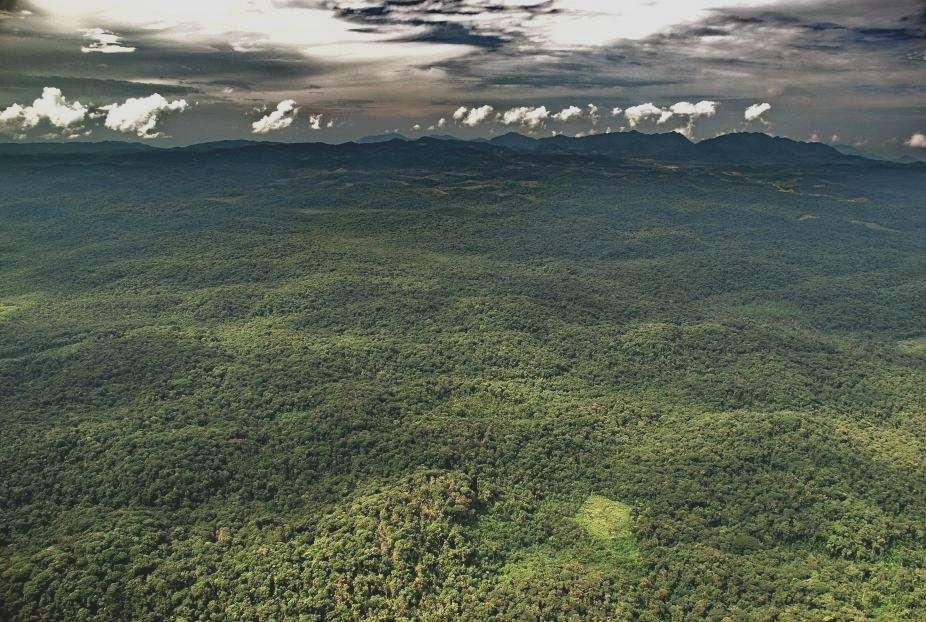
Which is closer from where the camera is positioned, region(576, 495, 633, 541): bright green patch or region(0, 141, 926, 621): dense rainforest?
region(0, 141, 926, 621): dense rainforest

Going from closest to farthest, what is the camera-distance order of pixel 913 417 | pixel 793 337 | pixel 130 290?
pixel 913 417 < pixel 793 337 < pixel 130 290

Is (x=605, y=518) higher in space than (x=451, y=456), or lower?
lower

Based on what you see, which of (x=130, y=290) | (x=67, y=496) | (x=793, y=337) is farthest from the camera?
(x=130, y=290)

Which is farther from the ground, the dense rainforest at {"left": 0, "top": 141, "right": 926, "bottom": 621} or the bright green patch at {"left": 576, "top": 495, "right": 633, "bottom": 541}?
the dense rainforest at {"left": 0, "top": 141, "right": 926, "bottom": 621}

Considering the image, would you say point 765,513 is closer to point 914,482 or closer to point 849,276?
point 914,482

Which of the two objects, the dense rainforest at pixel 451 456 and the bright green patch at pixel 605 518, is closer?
the dense rainforest at pixel 451 456

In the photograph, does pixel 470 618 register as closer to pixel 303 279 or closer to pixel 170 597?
pixel 170 597

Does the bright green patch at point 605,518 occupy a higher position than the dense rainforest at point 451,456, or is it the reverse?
the dense rainforest at point 451,456

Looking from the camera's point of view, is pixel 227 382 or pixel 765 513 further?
pixel 227 382

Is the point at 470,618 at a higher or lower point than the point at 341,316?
lower

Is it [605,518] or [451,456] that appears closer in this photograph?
[605,518]

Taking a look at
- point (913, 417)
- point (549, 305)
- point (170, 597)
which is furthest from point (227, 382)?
point (913, 417)
